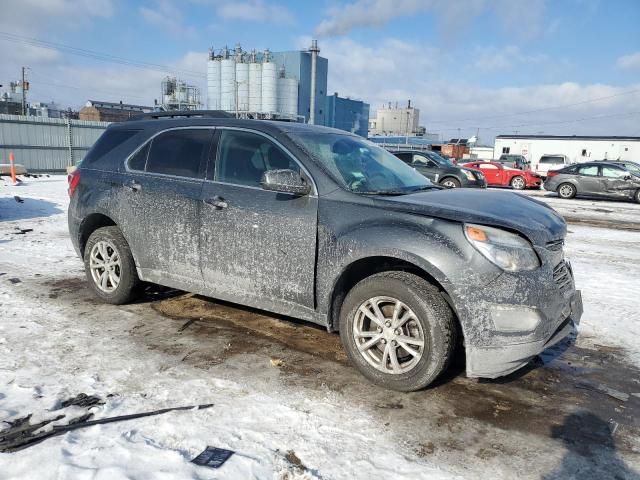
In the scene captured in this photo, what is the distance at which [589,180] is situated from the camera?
1948 cm

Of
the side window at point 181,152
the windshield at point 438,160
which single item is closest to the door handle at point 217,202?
the side window at point 181,152

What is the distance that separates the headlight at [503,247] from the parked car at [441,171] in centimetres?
1367

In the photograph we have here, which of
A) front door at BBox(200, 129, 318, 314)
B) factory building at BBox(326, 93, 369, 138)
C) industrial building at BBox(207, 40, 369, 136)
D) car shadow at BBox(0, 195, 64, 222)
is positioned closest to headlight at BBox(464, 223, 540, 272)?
front door at BBox(200, 129, 318, 314)

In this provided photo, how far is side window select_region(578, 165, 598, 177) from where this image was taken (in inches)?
766

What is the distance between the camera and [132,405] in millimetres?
3119

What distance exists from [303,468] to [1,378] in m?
2.28

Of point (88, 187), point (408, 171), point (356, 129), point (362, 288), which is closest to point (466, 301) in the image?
point (362, 288)

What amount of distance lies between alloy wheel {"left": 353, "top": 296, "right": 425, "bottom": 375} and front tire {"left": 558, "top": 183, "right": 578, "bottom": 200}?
1924 cm

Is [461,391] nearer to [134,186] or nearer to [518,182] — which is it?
[134,186]

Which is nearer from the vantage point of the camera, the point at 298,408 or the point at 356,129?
the point at 298,408

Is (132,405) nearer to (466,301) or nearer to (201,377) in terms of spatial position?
(201,377)

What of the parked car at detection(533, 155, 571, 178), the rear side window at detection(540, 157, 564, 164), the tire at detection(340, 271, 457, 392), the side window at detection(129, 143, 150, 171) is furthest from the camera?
the rear side window at detection(540, 157, 564, 164)

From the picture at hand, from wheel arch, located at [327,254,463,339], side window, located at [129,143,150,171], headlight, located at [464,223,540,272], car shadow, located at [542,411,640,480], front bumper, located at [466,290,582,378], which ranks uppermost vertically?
side window, located at [129,143,150,171]

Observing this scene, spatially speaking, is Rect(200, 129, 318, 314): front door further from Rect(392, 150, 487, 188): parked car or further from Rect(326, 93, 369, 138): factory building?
Rect(326, 93, 369, 138): factory building
